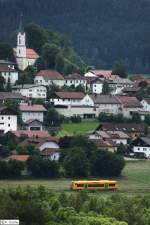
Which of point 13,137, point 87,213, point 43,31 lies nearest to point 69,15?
point 43,31

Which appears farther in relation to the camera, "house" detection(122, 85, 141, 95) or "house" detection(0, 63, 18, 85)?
"house" detection(122, 85, 141, 95)

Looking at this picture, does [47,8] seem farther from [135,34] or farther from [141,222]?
[141,222]

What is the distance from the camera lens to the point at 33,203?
35.5 metres

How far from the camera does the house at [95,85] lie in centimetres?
7006

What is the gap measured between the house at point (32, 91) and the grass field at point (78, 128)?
12.3 ft

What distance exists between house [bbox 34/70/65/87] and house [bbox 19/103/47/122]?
21.6ft

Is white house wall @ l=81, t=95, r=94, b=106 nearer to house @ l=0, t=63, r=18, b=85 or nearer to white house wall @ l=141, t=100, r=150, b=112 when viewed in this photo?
white house wall @ l=141, t=100, r=150, b=112

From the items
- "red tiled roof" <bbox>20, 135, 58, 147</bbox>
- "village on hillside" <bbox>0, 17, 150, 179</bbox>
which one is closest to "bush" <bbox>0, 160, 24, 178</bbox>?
"village on hillside" <bbox>0, 17, 150, 179</bbox>

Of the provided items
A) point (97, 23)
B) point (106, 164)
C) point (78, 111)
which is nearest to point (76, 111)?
point (78, 111)

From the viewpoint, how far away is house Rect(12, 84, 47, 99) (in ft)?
214

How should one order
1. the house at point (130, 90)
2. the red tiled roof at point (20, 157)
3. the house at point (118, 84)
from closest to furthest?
the red tiled roof at point (20, 157), the house at point (130, 90), the house at point (118, 84)

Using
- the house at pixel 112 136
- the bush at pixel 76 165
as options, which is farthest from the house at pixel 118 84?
the bush at pixel 76 165

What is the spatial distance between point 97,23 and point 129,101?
64490mm

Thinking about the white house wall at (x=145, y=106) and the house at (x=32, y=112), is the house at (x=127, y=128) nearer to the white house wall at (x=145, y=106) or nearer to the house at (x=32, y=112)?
the house at (x=32, y=112)
